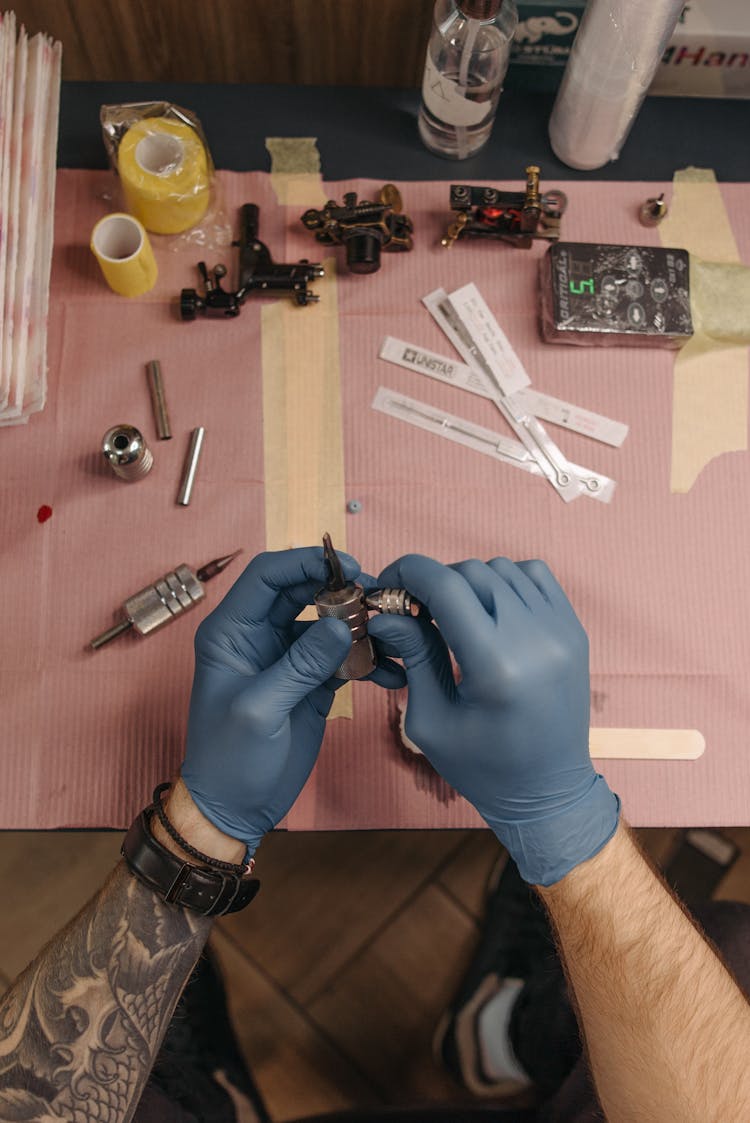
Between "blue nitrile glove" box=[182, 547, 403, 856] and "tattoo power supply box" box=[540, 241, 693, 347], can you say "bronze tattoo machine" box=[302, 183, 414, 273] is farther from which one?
"blue nitrile glove" box=[182, 547, 403, 856]

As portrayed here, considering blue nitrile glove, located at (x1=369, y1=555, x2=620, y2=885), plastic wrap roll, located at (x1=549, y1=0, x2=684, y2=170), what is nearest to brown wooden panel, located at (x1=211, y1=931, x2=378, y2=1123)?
blue nitrile glove, located at (x1=369, y1=555, x2=620, y2=885)

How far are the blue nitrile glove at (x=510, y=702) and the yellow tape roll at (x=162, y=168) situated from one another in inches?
26.7

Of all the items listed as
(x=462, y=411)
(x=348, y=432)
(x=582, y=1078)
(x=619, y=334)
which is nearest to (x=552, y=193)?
(x=619, y=334)

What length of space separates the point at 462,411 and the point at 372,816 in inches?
25.0

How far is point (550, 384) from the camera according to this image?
128 cm

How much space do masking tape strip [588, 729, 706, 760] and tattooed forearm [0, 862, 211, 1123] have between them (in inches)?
23.9

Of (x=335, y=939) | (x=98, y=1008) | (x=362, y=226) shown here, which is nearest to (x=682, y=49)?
(x=362, y=226)

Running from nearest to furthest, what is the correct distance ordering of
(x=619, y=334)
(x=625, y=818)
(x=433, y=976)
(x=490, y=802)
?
(x=490, y=802), (x=625, y=818), (x=619, y=334), (x=433, y=976)

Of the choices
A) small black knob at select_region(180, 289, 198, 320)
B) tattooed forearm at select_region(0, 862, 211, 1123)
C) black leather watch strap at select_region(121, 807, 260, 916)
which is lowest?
tattooed forearm at select_region(0, 862, 211, 1123)

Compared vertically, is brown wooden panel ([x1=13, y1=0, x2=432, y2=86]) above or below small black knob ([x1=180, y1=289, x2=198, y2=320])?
above

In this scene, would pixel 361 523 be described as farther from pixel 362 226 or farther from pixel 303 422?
pixel 362 226

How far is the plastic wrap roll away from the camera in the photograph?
107 cm

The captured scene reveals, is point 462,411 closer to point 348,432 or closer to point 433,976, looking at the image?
point 348,432

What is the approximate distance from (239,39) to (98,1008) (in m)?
1.45
